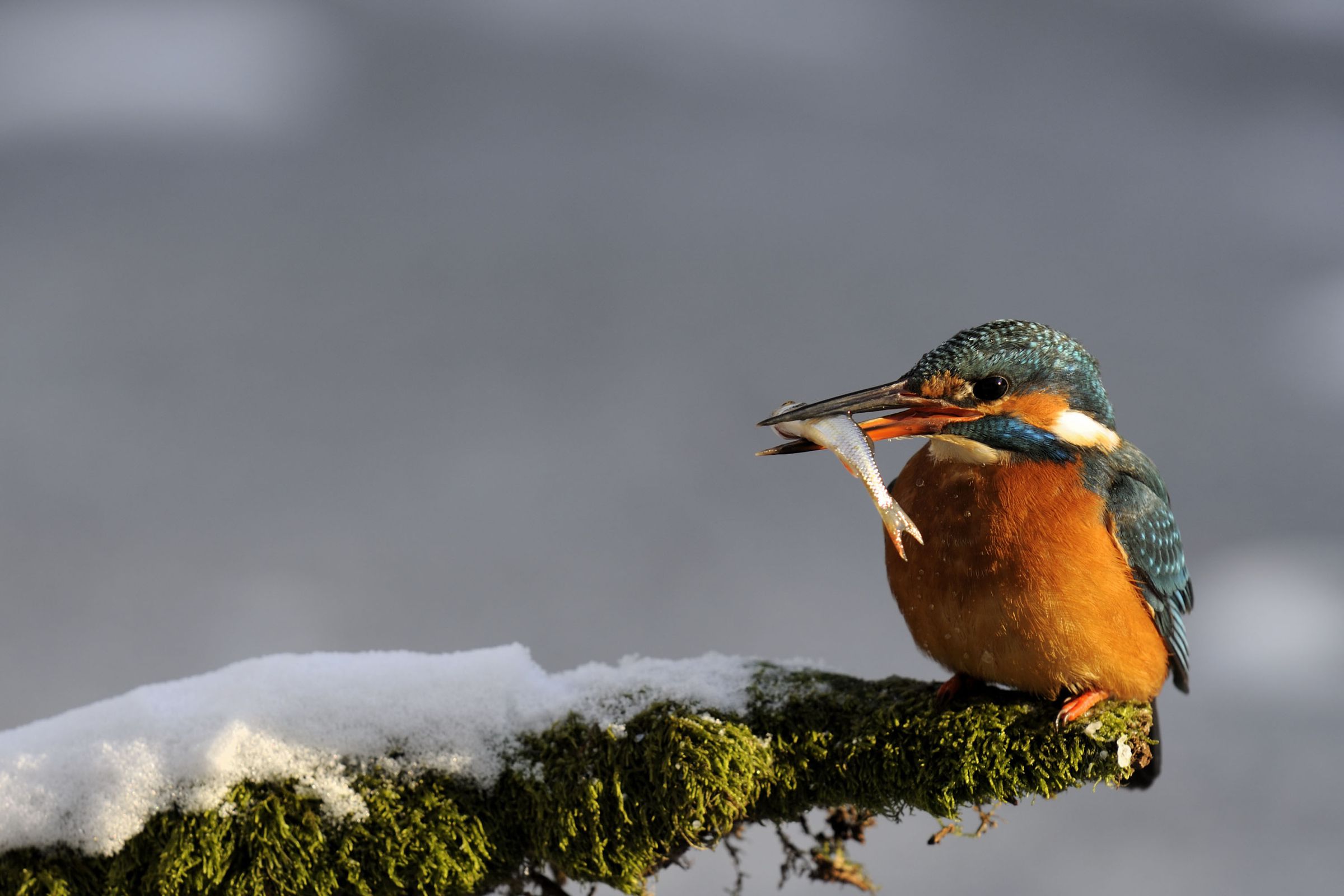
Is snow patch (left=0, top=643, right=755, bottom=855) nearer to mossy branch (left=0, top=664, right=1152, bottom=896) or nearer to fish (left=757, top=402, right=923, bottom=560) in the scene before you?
mossy branch (left=0, top=664, right=1152, bottom=896)

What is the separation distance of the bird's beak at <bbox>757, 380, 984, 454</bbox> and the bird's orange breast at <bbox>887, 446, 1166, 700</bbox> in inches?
4.7

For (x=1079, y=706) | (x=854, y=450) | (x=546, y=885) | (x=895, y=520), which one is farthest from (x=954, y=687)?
(x=546, y=885)

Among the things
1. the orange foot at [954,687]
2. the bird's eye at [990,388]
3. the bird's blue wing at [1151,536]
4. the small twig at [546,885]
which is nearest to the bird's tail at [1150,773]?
the bird's blue wing at [1151,536]

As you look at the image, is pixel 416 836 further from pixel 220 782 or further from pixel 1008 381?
pixel 1008 381

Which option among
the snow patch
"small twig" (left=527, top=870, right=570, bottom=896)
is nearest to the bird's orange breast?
the snow patch

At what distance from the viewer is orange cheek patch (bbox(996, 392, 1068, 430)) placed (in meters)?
1.76

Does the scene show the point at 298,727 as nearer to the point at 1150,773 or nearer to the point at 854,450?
the point at 854,450

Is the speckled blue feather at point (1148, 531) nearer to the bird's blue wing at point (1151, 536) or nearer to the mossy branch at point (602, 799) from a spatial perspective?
the bird's blue wing at point (1151, 536)

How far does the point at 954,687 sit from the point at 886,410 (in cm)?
46

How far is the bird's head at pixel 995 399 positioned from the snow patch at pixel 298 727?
51 cm

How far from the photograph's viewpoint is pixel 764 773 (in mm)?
1721

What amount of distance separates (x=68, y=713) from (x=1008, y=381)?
1.61 meters

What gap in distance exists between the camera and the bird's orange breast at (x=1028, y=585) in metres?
1.71

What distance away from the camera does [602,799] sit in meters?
1.68
